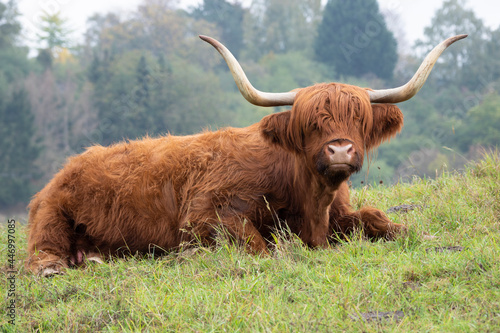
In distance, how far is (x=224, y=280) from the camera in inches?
132

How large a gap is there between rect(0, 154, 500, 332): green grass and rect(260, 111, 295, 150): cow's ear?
0.79 m

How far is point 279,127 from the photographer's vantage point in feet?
13.7

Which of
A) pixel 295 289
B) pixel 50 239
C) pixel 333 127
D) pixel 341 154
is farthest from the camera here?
pixel 50 239

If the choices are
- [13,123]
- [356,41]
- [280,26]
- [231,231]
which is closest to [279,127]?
[231,231]

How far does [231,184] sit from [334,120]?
3.35 feet

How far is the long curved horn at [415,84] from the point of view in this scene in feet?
13.0

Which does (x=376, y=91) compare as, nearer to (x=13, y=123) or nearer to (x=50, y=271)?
(x=50, y=271)

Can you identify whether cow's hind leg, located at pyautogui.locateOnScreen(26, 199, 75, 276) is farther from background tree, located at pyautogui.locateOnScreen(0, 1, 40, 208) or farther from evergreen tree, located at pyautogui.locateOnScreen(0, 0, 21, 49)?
evergreen tree, located at pyautogui.locateOnScreen(0, 0, 21, 49)

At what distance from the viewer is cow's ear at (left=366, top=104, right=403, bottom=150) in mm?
4094

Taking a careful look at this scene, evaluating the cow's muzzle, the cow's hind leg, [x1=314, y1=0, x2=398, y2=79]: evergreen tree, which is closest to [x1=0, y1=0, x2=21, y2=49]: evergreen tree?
[x1=314, y1=0, x2=398, y2=79]: evergreen tree

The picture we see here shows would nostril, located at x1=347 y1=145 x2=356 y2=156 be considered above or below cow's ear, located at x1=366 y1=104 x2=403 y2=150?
below

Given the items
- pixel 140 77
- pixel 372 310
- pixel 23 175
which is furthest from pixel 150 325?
pixel 140 77

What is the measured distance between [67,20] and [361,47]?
33.6 meters

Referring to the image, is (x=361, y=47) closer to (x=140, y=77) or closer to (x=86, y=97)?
(x=140, y=77)
